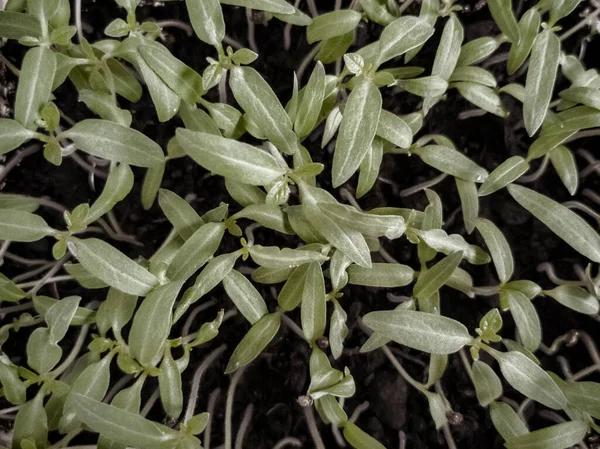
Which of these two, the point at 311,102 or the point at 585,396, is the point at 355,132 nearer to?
the point at 311,102

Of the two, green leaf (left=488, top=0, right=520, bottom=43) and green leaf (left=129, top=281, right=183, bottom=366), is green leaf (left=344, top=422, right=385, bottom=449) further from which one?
green leaf (left=488, top=0, right=520, bottom=43)

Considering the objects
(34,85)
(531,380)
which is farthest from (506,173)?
(34,85)

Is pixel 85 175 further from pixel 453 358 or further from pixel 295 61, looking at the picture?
pixel 453 358

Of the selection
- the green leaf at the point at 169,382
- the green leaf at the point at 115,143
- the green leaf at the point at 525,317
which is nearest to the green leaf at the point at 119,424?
the green leaf at the point at 169,382

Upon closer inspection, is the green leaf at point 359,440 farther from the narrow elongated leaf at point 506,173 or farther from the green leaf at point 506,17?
the green leaf at point 506,17

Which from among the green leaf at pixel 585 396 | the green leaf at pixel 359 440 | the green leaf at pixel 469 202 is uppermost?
the green leaf at pixel 469 202

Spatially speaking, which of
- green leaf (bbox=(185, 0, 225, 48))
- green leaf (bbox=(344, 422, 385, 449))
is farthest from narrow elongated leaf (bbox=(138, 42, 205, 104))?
green leaf (bbox=(344, 422, 385, 449))
